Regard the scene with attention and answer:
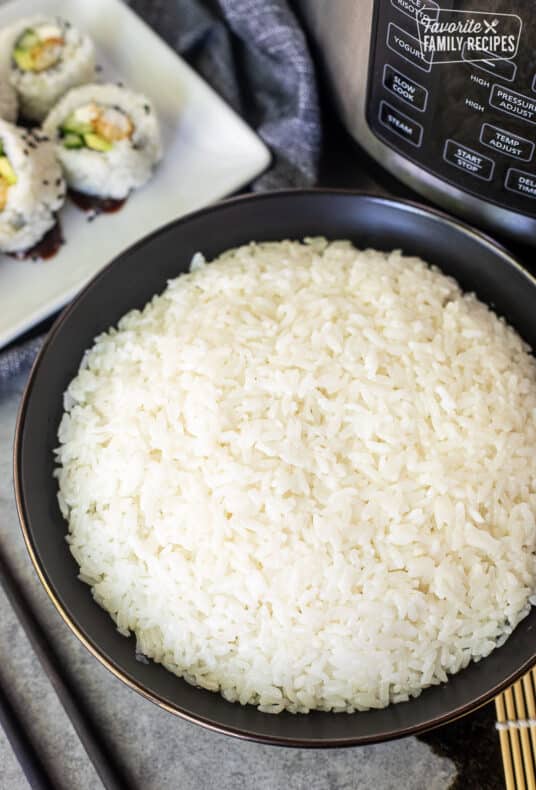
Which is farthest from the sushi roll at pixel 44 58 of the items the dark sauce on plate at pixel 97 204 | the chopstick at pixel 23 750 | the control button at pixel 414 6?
the chopstick at pixel 23 750

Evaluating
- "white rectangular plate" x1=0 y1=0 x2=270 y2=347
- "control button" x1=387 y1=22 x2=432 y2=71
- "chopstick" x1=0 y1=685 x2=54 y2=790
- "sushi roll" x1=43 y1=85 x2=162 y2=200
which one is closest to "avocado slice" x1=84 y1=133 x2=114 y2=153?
"sushi roll" x1=43 y1=85 x2=162 y2=200

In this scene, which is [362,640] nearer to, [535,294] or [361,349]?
[361,349]

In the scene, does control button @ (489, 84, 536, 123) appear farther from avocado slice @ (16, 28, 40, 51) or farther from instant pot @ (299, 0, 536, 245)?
avocado slice @ (16, 28, 40, 51)

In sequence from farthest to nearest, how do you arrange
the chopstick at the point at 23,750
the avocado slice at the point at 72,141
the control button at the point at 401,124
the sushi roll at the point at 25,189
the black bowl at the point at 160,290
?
the avocado slice at the point at 72,141 → the sushi roll at the point at 25,189 → the control button at the point at 401,124 → the chopstick at the point at 23,750 → the black bowl at the point at 160,290

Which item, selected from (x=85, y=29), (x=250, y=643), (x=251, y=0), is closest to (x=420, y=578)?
(x=250, y=643)

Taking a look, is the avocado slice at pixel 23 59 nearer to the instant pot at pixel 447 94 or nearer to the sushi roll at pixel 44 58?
the sushi roll at pixel 44 58

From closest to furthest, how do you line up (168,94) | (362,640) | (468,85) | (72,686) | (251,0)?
(362,640) → (468,85) → (72,686) → (251,0) → (168,94)

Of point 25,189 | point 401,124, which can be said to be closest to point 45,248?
point 25,189
